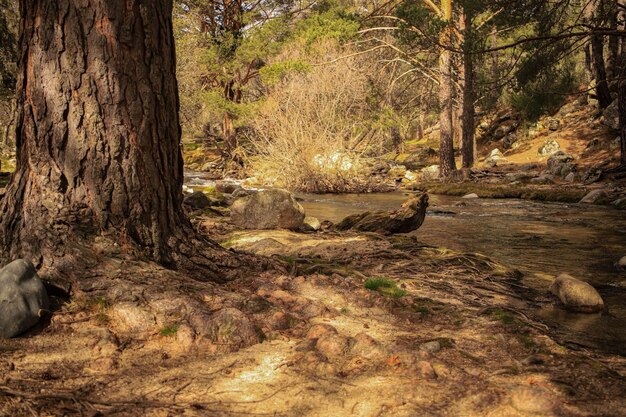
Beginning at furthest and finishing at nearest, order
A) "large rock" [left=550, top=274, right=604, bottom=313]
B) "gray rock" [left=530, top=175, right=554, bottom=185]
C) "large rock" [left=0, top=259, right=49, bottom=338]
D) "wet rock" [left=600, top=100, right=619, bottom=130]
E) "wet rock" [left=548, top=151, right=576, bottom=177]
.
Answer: "wet rock" [left=600, top=100, right=619, bottom=130] < "wet rock" [left=548, top=151, right=576, bottom=177] < "gray rock" [left=530, top=175, right=554, bottom=185] < "large rock" [left=550, top=274, right=604, bottom=313] < "large rock" [left=0, top=259, right=49, bottom=338]

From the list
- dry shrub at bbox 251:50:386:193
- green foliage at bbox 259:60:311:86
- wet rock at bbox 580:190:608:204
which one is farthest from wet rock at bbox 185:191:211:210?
green foliage at bbox 259:60:311:86

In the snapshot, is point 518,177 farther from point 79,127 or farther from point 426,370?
point 79,127

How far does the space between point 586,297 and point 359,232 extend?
3070mm

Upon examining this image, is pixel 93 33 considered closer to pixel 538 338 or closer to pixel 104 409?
pixel 104 409

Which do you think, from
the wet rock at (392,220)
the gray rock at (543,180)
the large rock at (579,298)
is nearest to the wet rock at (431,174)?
the gray rock at (543,180)

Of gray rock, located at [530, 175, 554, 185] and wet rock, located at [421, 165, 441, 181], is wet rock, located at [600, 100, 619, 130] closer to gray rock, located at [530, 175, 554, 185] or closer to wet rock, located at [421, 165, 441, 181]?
gray rock, located at [530, 175, 554, 185]

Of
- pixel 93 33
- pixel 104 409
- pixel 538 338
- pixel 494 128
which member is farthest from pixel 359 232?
pixel 494 128

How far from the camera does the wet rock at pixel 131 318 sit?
2.79 metres

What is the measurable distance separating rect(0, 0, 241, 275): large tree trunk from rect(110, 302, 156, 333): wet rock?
0.52 meters

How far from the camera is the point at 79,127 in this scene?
3.15m

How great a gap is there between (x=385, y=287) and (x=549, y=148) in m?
20.1

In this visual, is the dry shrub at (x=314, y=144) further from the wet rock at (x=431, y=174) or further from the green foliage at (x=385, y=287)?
the green foliage at (x=385, y=287)

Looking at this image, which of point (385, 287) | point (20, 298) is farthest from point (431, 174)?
point (20, 298)

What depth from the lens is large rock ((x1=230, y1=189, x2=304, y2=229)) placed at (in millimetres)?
7555
